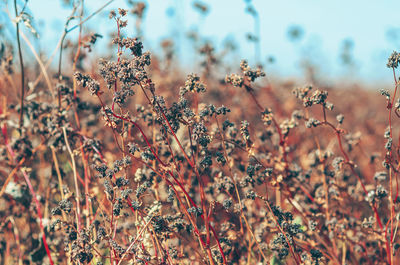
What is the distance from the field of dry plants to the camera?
1.85 meters

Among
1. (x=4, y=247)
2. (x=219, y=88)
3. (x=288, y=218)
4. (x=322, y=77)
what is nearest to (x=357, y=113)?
(x=322, y=77)

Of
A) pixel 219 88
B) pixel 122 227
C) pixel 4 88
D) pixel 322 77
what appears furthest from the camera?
pixel 322 77

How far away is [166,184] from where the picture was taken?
257 cm

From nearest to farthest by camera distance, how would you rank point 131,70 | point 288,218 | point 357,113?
point 131,70 < point 288,218 < point 357,113

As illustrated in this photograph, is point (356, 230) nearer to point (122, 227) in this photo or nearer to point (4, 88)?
point (122, 227)

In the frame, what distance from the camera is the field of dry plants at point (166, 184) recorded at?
6.07 feet

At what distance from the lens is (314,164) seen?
2805 mm

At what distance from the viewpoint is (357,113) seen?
6527 millimetres

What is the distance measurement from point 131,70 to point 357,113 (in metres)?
5.55

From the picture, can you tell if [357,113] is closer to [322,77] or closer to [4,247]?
[322,77]

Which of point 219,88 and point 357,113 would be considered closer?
point 219,88

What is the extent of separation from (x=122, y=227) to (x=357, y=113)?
206 inches

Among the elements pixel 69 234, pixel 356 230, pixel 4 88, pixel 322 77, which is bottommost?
pixel 69 234

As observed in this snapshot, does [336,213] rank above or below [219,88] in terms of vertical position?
below
